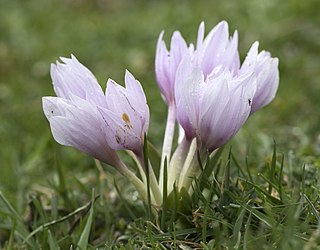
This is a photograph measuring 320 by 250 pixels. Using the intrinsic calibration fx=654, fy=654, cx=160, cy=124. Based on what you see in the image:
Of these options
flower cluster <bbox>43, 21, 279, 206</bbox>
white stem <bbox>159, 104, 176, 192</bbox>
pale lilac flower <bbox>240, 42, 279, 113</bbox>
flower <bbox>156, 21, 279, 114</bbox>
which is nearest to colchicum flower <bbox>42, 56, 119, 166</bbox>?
flower cluster <bbox>43, 21, 279, 206</bbox>

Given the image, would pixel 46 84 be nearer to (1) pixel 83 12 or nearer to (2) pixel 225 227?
(1) pixel 83 12

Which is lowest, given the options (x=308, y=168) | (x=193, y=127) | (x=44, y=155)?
(x=44, y=155)

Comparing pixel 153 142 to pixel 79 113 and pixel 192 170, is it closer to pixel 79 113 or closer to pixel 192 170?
pixel 192 170

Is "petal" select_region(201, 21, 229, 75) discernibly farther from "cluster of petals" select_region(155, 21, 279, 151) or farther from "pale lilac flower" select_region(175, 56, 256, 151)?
"pale lilac flower" select_region(175, 56, 256, 151)

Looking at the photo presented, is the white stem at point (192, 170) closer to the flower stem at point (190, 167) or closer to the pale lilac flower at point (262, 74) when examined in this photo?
the flower stem at point (190, 167)

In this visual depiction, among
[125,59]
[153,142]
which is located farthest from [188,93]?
[125,59]

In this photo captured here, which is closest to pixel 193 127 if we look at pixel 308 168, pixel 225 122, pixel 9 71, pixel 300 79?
pixel 225 122

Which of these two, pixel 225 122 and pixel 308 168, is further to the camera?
pixel 308 168
